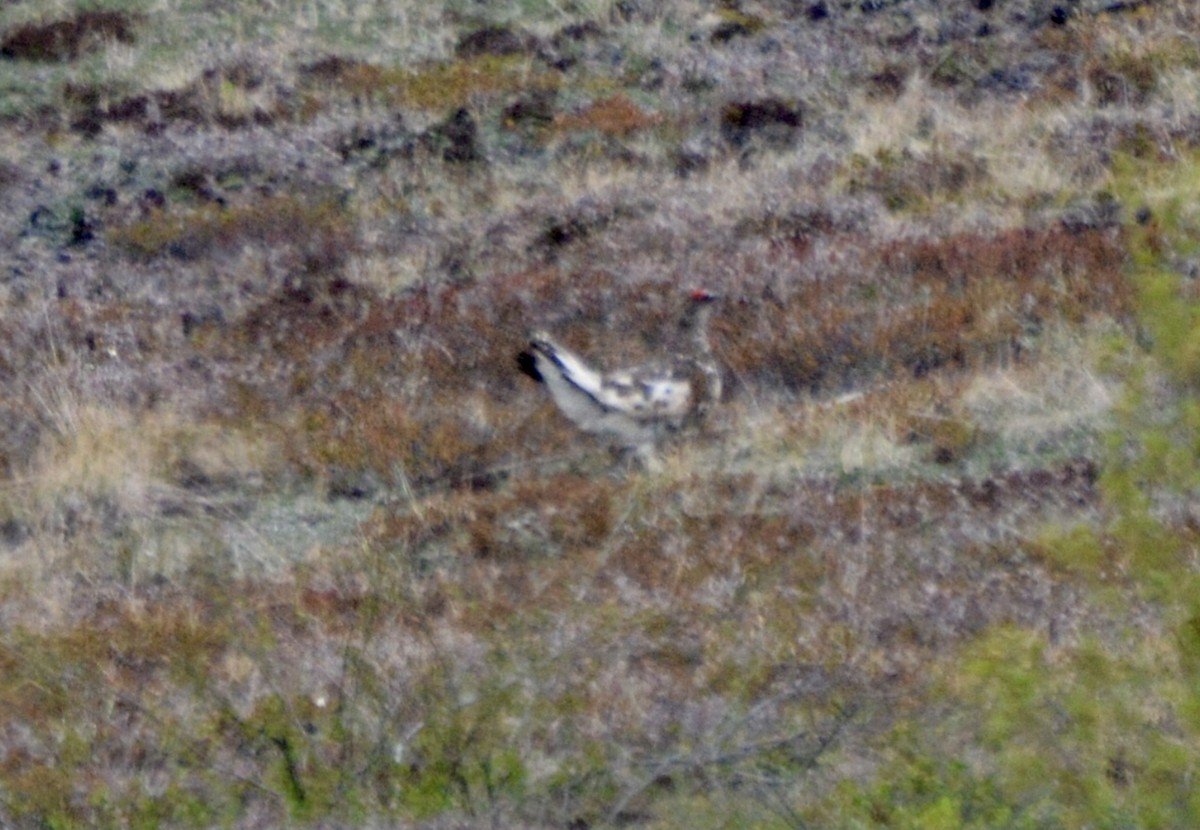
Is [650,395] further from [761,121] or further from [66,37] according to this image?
[66,37]

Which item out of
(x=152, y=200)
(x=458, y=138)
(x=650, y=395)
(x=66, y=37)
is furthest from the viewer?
(x=66, y=37)

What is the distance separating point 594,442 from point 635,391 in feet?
1.34

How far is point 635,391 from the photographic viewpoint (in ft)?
38.6

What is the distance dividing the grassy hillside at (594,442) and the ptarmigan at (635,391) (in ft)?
0.54

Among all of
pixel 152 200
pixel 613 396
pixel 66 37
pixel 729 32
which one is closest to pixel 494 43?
pixel 729 32

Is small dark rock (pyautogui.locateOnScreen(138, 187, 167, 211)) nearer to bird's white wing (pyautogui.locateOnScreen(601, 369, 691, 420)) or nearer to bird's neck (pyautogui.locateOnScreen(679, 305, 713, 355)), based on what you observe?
bird's neck (pyautogui.locateOnScreen(679, 305, 713, 355))

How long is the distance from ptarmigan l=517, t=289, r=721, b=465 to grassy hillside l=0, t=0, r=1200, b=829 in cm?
16

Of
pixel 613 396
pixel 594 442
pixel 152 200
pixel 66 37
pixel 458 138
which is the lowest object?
pixel 66 37

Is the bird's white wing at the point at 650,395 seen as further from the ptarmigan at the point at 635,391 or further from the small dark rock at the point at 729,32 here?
the small dark rock at the point at 729,32

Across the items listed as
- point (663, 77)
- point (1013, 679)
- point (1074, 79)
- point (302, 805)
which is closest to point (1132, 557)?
point (1013, 679)

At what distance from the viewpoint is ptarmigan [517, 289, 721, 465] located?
11.6 metres

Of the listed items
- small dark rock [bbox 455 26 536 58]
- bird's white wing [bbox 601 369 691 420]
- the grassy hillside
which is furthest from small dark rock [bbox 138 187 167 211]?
bird's white wing [bbox 601 369 691 420]

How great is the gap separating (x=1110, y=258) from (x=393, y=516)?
525 centimetres

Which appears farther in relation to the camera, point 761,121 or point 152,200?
point 761,121
